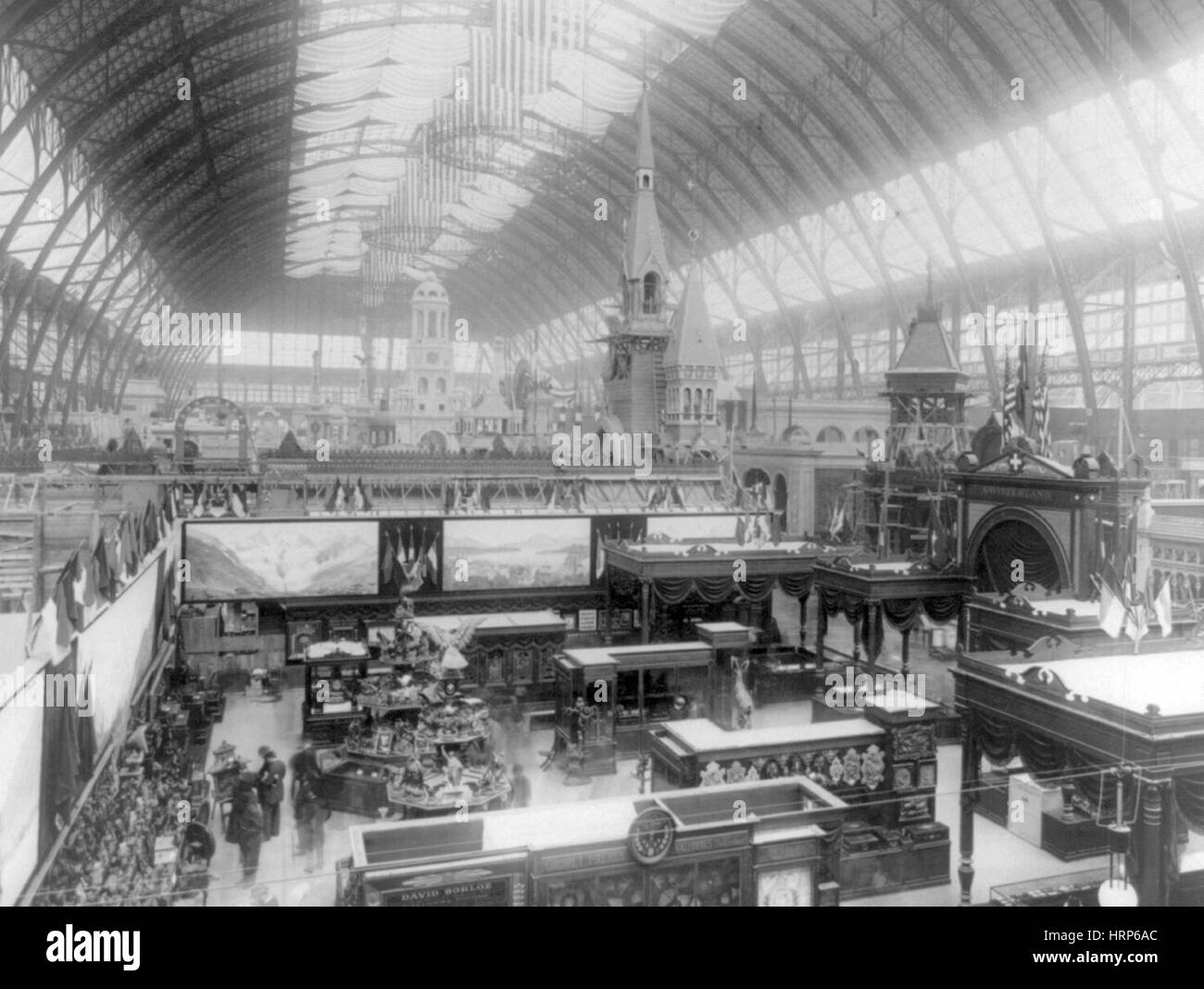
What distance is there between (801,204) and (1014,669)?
123 feet

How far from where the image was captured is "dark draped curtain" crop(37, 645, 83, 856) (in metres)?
9.70

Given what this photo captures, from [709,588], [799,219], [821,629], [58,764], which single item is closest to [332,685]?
[709,588]

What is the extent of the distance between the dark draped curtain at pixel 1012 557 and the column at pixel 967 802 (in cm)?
887

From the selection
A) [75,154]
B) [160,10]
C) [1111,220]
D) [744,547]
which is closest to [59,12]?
[160,10]

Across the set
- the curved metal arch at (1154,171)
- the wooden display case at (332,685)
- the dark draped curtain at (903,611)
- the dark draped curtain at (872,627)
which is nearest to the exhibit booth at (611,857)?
the wooden display case at (332,685)

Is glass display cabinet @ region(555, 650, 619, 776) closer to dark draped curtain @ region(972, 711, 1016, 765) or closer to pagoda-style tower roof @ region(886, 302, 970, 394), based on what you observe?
dark draped curtain @ region(972, 711, 1016, 765)

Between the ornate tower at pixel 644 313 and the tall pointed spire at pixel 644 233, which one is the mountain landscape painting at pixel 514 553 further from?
the tall pointed spire at pixel 644 233

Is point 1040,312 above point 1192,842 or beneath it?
above

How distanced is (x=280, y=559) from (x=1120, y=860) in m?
21.4

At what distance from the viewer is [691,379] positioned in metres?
38.8

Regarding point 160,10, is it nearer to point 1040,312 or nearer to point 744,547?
point 744,547

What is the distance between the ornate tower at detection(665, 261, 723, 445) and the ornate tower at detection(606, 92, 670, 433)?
0.77 metres

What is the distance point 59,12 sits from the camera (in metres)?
27.9

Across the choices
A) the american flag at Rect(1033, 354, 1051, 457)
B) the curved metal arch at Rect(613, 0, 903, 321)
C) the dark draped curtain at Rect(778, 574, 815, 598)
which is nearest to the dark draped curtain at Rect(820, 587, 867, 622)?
the dark draped curtain at Rect(778, 574, 815, 598)
